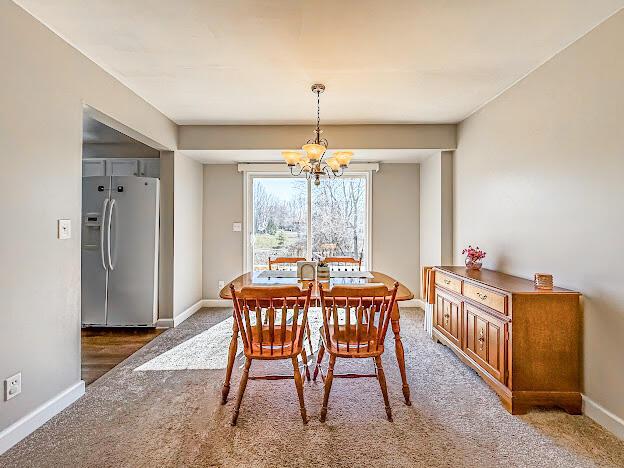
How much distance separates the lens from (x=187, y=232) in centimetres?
478

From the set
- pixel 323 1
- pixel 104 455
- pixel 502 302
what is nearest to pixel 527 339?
pixel 502 302

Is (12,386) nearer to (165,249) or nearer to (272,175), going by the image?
(165,249)

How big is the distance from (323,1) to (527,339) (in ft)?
7.82

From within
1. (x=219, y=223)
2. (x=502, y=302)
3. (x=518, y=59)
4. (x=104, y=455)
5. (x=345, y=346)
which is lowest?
(x=104, y=455)

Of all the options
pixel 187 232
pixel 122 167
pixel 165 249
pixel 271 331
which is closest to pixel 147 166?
pixel 122 167

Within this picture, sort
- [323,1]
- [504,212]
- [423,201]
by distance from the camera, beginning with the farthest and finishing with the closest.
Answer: [423,201]
[504,212]
[323,1]

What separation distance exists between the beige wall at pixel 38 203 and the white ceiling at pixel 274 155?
194cm

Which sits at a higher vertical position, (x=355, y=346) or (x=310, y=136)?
(x=310, y=136)

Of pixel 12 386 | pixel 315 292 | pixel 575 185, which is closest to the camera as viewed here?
pixel 12 386

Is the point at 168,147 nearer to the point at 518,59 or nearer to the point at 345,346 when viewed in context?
the point at 345,346

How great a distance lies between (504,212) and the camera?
3.26 metres

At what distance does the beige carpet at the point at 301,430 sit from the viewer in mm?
1872

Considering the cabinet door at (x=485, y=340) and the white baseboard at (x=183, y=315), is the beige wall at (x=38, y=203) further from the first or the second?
the cabinet door at (x=485, y=340)

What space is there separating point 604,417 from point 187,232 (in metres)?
4.40
